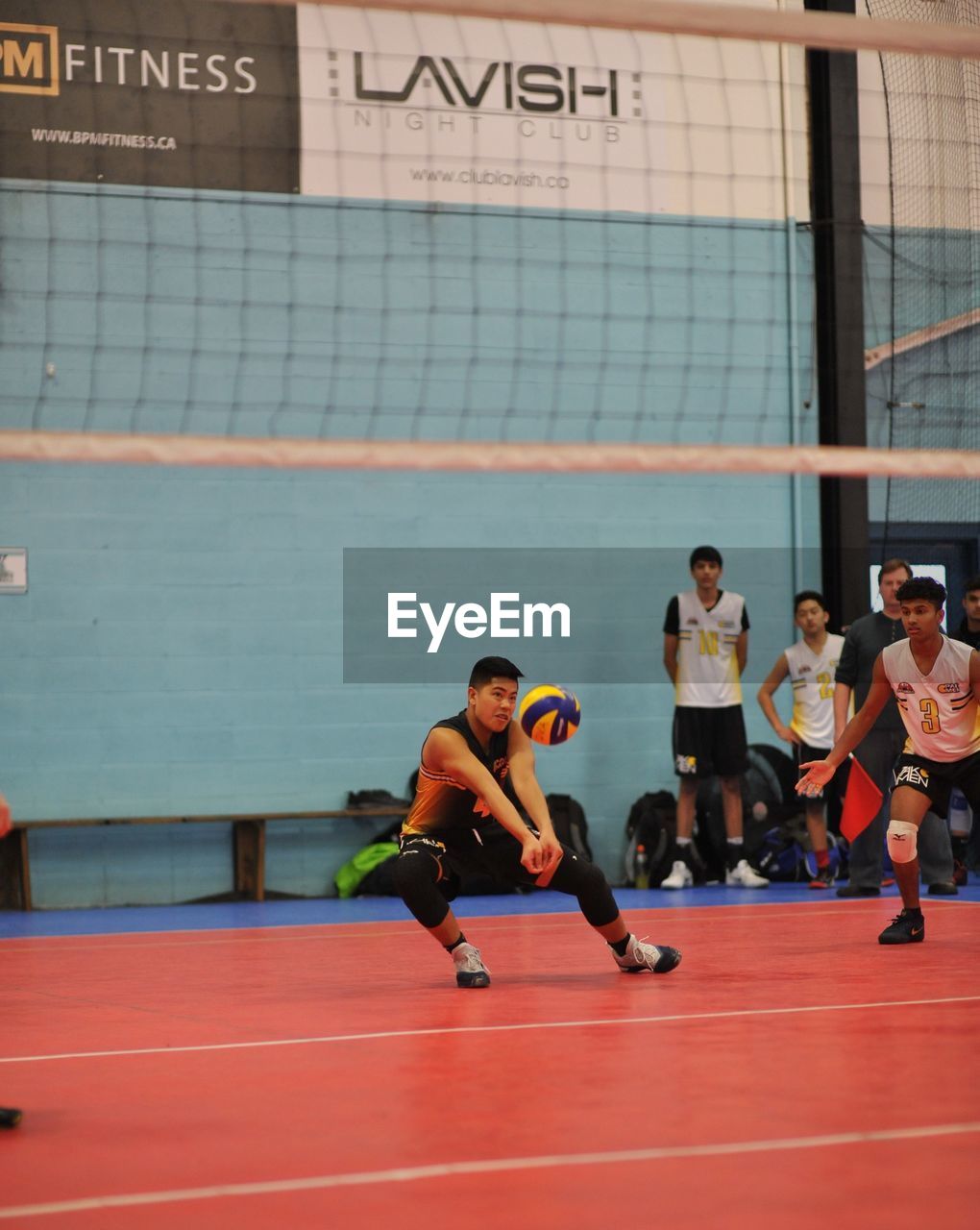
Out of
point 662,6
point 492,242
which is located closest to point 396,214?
point 492,242

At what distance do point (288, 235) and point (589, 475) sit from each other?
2714mm

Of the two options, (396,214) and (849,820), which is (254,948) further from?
(396,214)

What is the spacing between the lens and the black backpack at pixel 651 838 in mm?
11680

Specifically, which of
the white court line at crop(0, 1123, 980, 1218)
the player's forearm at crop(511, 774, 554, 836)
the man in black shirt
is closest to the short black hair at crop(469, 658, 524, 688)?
the player's forearm at crop(511, 774, 554, 836)

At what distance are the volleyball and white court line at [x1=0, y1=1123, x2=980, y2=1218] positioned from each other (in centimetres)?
744

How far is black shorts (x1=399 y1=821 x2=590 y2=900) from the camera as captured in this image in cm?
655

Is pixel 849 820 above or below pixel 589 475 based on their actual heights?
below

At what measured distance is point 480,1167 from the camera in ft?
11.2

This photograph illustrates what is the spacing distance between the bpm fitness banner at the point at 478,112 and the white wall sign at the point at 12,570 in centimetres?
318

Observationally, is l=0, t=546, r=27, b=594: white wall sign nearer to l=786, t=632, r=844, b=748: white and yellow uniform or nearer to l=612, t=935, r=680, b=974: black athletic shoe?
l=786, t=632, r=844, b=748: white and yellow uniform

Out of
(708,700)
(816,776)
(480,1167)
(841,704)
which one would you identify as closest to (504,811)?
(816,776)

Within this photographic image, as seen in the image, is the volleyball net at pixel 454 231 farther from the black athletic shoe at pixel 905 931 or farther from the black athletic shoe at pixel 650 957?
the black athletic shoe at pixel 650 957

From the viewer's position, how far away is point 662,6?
16.9 feet

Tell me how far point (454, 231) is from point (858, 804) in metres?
5.33
